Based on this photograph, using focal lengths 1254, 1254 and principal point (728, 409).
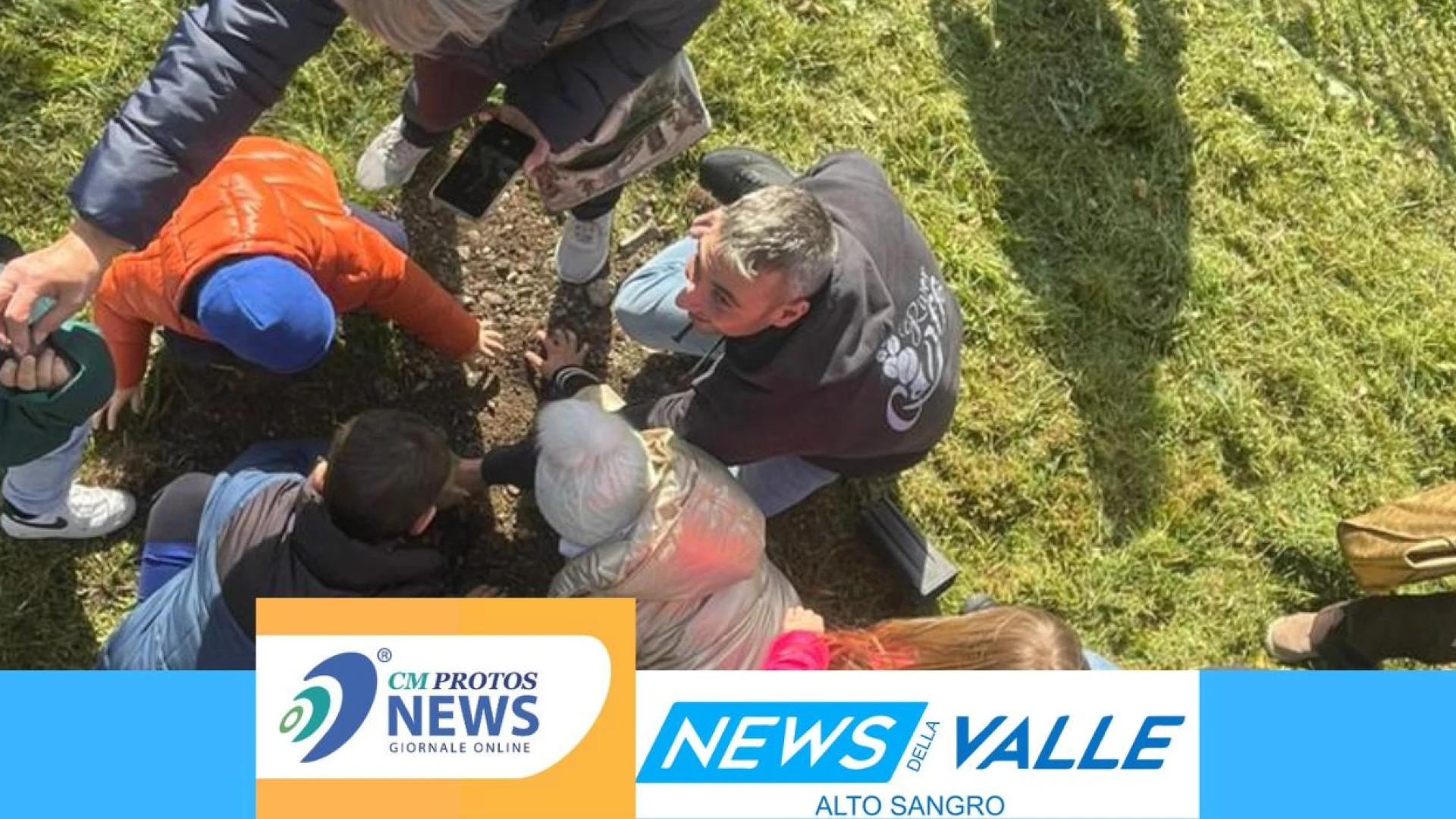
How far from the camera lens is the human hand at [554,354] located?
144 inches

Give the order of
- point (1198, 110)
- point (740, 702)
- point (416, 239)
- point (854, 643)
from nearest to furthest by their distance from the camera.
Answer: point (740, 702), point (854, 643), point (416, 239), point (1198, 110)

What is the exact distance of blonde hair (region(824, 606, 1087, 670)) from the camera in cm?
246

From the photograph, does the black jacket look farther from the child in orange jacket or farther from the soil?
the soil

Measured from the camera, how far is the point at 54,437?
8.82 feet

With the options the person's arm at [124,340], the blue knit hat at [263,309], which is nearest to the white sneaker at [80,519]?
the person's arm at [124,340]

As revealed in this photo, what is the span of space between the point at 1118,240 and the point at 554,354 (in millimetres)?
2018

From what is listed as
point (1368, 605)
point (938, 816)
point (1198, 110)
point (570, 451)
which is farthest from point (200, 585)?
point (1198, 110)

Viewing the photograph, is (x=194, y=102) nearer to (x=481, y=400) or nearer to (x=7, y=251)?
(x=7, y=251)

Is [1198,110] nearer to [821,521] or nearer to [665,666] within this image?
[821,521]

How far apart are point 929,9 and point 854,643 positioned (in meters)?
2.57

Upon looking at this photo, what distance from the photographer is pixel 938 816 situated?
5.87 ft

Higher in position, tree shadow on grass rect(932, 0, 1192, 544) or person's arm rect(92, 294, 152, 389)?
tree shadow on grass rect(932, 0, 1192, 544)

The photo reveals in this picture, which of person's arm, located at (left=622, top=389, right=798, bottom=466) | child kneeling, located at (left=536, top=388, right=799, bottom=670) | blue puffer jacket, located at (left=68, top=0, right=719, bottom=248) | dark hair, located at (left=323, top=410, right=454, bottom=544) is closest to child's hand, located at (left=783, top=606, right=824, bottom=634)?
child kneeling, located at (left=536, top=388, right=799, bottom=670)

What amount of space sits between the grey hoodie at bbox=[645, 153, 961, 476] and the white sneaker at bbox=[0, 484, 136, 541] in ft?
4.77
